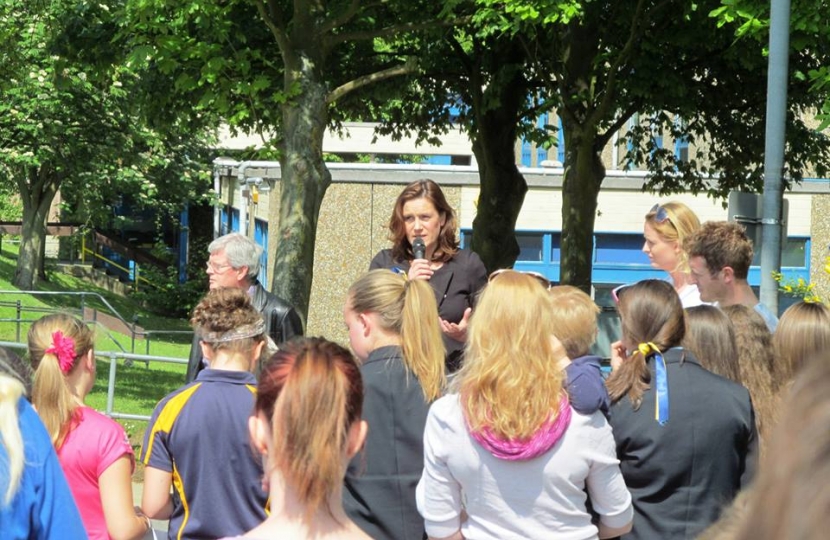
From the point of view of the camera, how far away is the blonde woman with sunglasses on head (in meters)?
5.88

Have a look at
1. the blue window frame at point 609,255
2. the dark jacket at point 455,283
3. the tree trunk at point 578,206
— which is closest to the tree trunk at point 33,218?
the blue window frame at point 609,255

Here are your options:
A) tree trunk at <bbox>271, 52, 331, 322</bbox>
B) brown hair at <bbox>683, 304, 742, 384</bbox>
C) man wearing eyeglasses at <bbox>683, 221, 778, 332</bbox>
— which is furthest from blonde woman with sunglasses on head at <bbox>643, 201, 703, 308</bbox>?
tree trunk at <bbox>271, 52, 331, 322</bbox>

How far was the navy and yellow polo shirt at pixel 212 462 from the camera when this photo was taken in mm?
3881

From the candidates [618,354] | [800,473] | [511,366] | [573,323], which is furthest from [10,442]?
[618,354]

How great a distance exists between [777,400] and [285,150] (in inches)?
374

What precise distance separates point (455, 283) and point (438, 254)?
0.19 m

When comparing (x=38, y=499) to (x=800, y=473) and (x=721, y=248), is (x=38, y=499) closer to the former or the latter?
(x=800, y=473)

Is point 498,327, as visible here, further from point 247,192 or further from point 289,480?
point 247,192

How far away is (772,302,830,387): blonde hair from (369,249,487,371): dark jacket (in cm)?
155

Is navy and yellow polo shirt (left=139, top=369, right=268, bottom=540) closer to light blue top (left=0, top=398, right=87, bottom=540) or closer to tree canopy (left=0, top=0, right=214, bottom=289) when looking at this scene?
light blue top (left=0, top=398, right=87, bottom=540)

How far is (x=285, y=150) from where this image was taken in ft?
43.3

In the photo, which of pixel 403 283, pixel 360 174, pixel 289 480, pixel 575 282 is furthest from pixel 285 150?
pixel 360 174

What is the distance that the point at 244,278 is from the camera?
19.5 feet

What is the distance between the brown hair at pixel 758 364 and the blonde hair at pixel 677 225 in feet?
4.14
